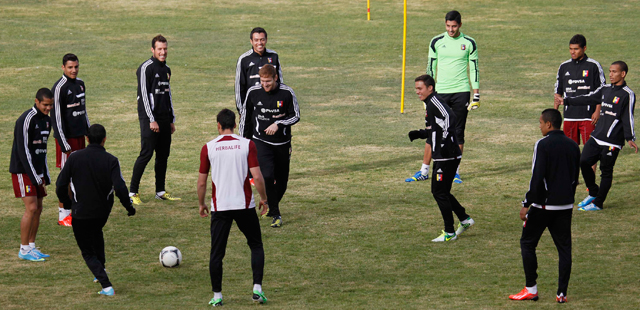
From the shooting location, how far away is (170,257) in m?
9.84

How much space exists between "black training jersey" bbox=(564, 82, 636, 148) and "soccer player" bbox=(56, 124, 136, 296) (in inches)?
298

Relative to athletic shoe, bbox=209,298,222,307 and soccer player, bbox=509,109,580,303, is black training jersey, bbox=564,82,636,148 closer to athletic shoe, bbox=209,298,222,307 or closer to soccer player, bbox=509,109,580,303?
soccer player, bbox=509,109,580,303

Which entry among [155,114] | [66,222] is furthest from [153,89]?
[66,222]

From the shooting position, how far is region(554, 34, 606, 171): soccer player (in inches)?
527

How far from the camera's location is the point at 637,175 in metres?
14.4

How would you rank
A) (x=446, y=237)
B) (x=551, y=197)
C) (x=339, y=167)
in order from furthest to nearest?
(x=339, y=167) → (x=446, y=237) → (x=551, y=197)

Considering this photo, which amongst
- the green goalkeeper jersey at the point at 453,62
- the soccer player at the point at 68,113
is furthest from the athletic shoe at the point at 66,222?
the green goalkeeper jersey at the point at 453,62

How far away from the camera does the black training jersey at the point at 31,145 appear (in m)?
10.1

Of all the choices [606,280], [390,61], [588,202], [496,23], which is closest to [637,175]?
[588,202]

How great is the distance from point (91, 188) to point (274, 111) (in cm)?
350

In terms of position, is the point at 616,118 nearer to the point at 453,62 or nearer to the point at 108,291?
the point at 453,62

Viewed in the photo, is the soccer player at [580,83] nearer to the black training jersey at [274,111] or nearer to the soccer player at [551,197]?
the black training jersey at [274,111]

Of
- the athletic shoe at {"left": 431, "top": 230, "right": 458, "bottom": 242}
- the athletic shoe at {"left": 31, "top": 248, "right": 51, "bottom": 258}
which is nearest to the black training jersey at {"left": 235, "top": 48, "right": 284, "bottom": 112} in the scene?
the athletic shoe at {"left": 431, "top": 230, "right": 458, "bottom": 242}

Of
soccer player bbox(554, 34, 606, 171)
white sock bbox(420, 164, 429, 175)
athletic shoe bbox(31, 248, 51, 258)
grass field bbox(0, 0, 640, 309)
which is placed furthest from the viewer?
white sock bbox(420, 164, 429, 175)
